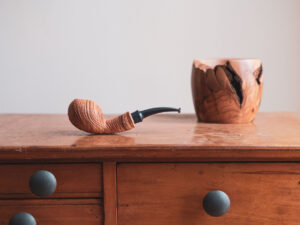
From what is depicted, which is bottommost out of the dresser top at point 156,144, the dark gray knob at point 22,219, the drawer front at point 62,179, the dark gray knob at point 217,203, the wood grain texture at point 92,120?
the dark gray knob at point 22,219

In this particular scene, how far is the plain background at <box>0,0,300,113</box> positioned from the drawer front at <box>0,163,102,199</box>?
73 centimetres

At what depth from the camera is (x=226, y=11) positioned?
4.36 feet

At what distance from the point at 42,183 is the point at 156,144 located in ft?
0.63

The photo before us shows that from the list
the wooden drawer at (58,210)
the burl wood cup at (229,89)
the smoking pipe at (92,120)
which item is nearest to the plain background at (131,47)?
the burl wood cup at (229,89)

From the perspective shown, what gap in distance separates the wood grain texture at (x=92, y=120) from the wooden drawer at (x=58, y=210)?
14cm

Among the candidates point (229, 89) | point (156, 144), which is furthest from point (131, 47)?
point (156, 144)

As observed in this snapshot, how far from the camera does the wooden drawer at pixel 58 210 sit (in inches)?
26.6

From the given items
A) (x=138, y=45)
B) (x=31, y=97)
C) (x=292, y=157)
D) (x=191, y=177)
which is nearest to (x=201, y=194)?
(x=191, y=177)

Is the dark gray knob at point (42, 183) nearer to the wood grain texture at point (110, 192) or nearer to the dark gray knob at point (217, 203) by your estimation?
the wood grain texture at point (110, 192)

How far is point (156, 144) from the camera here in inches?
25.6

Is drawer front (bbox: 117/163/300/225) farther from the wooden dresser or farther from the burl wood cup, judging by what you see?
the burl wood cup

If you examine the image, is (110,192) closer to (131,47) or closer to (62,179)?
(62,179)

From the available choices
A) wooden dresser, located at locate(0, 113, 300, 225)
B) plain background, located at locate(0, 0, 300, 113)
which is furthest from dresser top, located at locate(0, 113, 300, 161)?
plain background, located at locate(0, 0, 300, 113)

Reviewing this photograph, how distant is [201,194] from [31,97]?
88 centimetres
